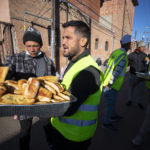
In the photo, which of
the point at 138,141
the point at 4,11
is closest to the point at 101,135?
the point at 138,141

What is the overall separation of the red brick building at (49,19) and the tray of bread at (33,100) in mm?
6034

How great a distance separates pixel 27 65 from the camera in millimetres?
2014

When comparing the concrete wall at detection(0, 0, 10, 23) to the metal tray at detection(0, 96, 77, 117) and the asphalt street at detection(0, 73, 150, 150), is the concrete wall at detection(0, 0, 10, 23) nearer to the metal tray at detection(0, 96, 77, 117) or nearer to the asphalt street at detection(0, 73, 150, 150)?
Result: the asphalt street at detection(0, 73, 150, 150)

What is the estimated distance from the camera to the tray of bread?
2.76 ft

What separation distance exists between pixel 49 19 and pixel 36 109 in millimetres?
8039

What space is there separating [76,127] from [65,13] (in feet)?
33.4

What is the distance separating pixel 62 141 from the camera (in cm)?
129

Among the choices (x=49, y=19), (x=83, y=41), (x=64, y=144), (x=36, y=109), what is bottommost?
(x=64, y=144)

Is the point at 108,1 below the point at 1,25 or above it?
above

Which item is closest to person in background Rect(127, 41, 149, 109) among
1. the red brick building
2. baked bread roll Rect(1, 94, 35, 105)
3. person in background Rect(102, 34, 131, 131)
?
person in background Rect(102, 34, 131, 131)

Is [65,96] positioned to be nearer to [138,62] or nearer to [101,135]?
[101,135]

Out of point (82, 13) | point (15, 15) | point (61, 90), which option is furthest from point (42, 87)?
point (82, 13)

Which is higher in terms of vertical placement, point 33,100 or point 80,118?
point 33,100

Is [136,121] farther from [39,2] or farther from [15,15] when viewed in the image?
[39,2]
